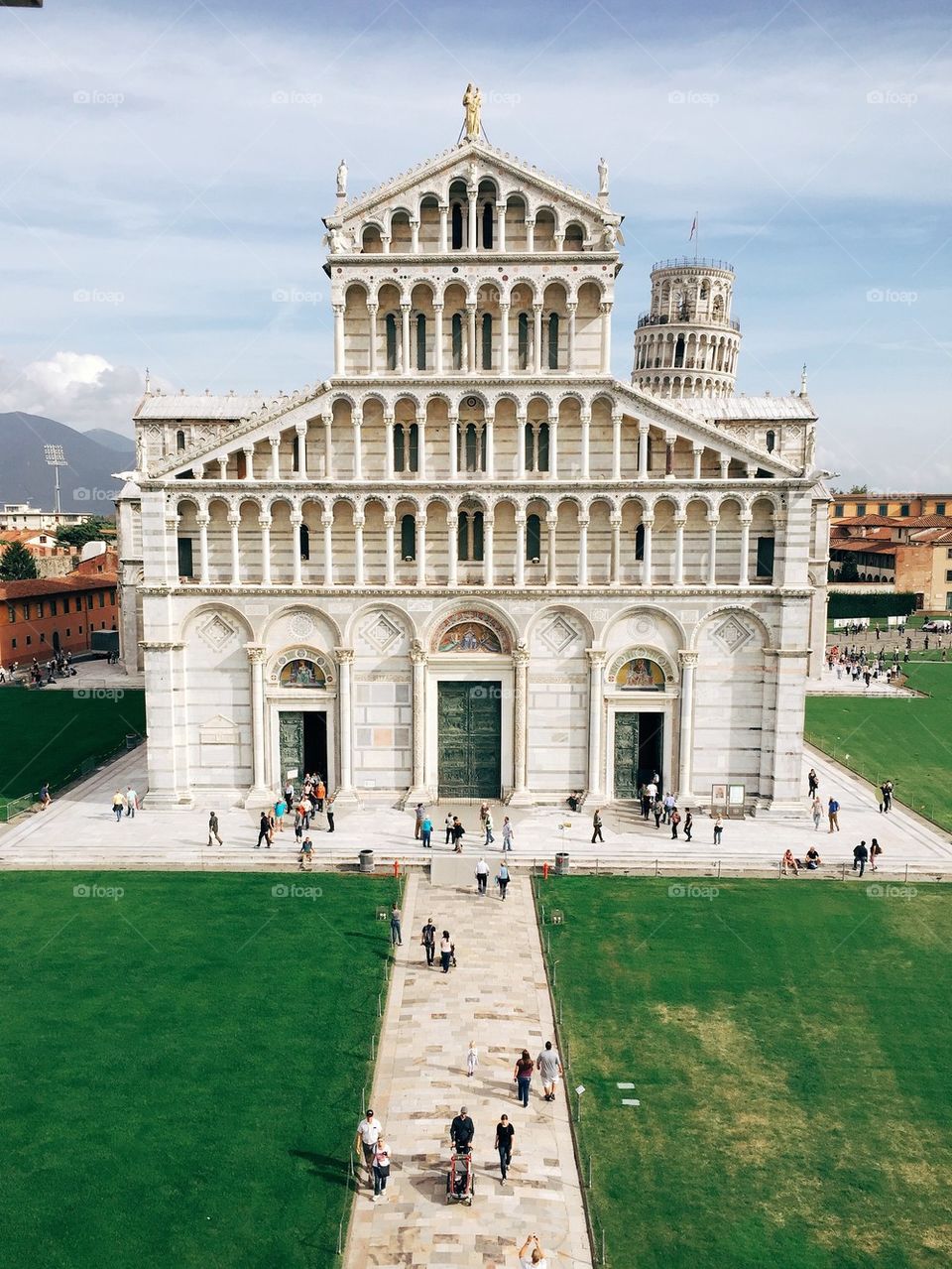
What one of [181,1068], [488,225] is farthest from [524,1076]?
[488,225]

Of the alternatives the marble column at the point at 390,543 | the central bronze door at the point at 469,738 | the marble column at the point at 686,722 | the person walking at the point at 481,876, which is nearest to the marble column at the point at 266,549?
the marble column at the point at 390,543

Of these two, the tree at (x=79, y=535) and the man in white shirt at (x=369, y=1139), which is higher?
the tree at (x=79, y=535)

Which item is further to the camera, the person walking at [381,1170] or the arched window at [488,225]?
the arched window at [488,225]

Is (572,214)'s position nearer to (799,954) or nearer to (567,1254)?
(799,954)

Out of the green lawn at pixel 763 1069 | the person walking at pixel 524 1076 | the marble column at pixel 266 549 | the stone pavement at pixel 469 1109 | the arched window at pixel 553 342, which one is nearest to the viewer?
the stone pavement at pixel 469 1109

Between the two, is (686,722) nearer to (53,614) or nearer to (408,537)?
(408,537)

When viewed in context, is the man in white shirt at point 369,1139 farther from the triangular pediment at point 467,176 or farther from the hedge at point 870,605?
the hedge at point 870,605

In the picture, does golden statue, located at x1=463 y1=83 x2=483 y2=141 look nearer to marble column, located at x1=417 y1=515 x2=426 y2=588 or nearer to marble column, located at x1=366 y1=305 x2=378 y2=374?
marble column, located at x1=366 y1=305 x2=378 y2=374
